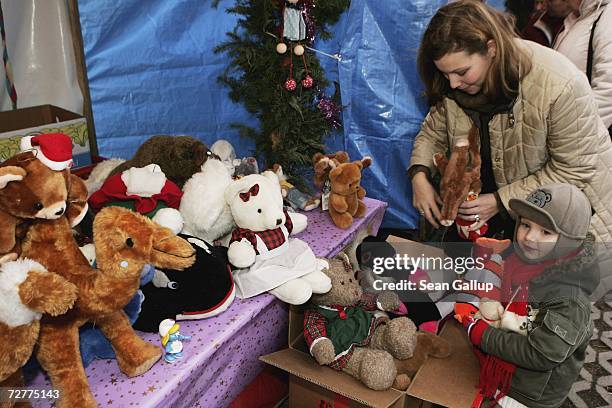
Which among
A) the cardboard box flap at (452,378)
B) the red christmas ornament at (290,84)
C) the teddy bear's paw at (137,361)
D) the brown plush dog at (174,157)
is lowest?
the cardboard box flap at (452,378)

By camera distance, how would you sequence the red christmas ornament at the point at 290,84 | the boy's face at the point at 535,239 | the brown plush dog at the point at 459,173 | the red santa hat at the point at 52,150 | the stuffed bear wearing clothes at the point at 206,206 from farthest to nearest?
the red christmas ornament at the point at 290,84 → the brown plush dog at the point at 459,173 → the stuffed bear wearing clothes at the point at 206,206 → the boy's face at the point at 535,239 → the red santa hat at the point at 52,150

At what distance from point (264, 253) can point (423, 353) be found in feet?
1.86

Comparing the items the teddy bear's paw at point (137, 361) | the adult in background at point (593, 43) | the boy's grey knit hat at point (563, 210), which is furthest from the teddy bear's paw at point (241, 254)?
the adult in background at point (593, 43)

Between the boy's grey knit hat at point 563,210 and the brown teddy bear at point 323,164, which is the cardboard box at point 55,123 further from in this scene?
the boy's grey knit hat at point 563,210

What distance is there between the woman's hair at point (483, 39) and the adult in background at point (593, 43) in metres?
0.54

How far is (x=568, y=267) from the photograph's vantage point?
1.25 m

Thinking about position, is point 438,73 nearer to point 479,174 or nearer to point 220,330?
point 479,174

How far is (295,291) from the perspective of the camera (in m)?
1.42

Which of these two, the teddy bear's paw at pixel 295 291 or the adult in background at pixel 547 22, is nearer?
the teddy bear's paw at pixel 295 291

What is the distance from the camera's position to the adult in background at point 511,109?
4.55 feet

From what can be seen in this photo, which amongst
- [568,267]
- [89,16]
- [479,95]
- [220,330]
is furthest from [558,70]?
[89,16]

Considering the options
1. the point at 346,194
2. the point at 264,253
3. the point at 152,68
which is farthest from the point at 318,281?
the point at 152,68

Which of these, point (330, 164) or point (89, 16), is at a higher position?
point (89, 16)

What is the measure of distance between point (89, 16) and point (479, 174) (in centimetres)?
171
